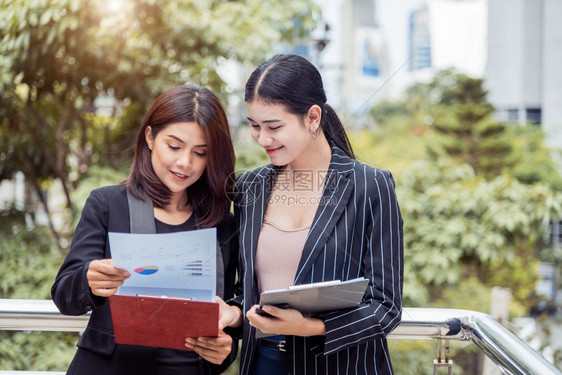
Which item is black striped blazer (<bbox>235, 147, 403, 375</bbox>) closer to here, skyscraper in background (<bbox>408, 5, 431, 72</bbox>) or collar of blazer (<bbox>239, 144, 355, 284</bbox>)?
collar of blazer (<bbox>239, 144, 355, 284</bbox>)

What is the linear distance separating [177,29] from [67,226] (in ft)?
4.43

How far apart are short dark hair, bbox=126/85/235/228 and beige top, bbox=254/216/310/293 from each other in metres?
0.12

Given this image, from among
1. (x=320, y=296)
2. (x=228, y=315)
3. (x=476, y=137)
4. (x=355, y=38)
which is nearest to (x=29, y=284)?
(x=228, y=315)

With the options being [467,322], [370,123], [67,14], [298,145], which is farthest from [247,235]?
[370,123]

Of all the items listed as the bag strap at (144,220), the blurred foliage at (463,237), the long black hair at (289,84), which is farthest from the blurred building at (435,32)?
the bag strap at (144,220)

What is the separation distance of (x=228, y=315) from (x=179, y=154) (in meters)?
0.31

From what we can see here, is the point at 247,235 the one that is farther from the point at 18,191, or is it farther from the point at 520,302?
the point at 520,302

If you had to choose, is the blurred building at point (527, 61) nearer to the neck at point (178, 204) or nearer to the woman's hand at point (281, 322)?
the neck at point (178, 204)

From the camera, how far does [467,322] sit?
1162 mm

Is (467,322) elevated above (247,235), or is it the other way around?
(247,235)

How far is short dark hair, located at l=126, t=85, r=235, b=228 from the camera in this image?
3.58 feet

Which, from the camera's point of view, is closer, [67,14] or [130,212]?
[130,212]

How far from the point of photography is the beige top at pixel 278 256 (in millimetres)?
1020

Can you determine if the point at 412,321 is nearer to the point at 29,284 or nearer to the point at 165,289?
the point at 165,289
